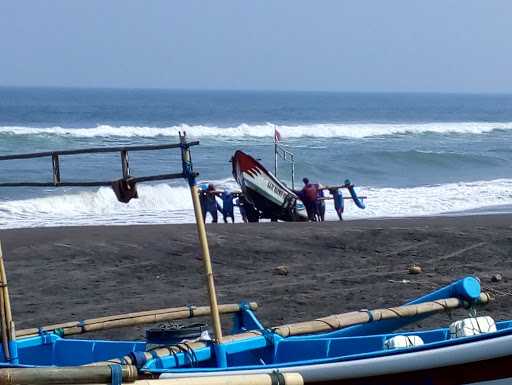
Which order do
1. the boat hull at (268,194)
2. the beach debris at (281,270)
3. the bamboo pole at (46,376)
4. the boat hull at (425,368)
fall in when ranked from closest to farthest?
the bamboo pole at (46,376)
the boat hull at (425,368)
the beach debris at (281,270)
the boat hull at (268,194)

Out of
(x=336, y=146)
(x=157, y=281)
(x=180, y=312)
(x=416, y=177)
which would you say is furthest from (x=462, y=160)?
(x=180, y=312)

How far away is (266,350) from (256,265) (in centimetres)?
592

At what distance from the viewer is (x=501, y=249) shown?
1346cm

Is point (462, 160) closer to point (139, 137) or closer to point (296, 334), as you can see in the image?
point (139, 137)

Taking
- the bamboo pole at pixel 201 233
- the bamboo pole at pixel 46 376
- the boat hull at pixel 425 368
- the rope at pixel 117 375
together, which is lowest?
the boat hull at pixel 425 368

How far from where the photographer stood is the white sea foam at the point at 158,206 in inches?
825

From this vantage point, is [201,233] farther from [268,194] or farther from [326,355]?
[268,194]

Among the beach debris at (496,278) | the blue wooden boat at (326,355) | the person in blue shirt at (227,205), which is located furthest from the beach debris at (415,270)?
the person in blue shirt at (227,205)

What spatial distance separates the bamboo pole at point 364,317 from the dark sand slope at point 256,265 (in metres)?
2.29

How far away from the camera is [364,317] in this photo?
707cm

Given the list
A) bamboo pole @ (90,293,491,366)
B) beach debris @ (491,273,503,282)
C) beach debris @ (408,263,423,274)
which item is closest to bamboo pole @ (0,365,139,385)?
bamboo pole @ (90,293,491,366)

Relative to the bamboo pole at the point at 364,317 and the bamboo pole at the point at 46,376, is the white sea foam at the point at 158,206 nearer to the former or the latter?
the bamboo pole at the point at 364,317

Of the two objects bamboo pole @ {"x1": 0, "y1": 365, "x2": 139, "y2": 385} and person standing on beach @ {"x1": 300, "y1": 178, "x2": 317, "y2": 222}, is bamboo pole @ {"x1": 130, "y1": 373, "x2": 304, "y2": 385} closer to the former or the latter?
bamboo pole @ {"x1": 0, "y1": 365, "x2": 139, "y2": 385}

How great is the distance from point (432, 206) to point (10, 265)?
13.3 meters
